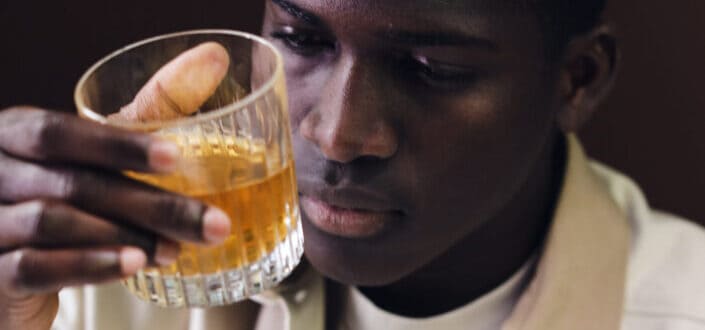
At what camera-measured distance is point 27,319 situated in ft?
2.99

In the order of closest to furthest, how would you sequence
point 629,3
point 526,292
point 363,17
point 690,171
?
point 363,17
point 526,292
point 629,3
point 690,171

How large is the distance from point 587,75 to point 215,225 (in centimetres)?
66

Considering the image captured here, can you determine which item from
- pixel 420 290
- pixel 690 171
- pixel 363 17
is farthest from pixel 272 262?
pixel 690 171

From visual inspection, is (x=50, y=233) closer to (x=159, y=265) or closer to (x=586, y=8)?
(x=159, y=265)

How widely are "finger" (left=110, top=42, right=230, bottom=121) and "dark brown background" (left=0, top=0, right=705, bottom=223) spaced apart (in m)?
0.65

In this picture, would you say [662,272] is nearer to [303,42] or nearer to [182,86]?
[303,42]

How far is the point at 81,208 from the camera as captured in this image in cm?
66

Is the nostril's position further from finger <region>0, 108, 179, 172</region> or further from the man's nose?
finger <region>0, 108, 179, 172</region>

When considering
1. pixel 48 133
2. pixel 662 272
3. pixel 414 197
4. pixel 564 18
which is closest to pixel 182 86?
pixel 48 133

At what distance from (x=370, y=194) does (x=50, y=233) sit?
0.34 metres

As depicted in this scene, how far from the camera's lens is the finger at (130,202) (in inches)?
24.5

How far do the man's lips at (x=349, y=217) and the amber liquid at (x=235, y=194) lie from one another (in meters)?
0.21

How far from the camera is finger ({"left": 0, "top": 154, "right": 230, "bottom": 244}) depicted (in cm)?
62

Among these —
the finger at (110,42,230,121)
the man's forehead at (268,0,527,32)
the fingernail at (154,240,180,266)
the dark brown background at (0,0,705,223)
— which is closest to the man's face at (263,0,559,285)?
the man's forehead at (268,0,527,32)
